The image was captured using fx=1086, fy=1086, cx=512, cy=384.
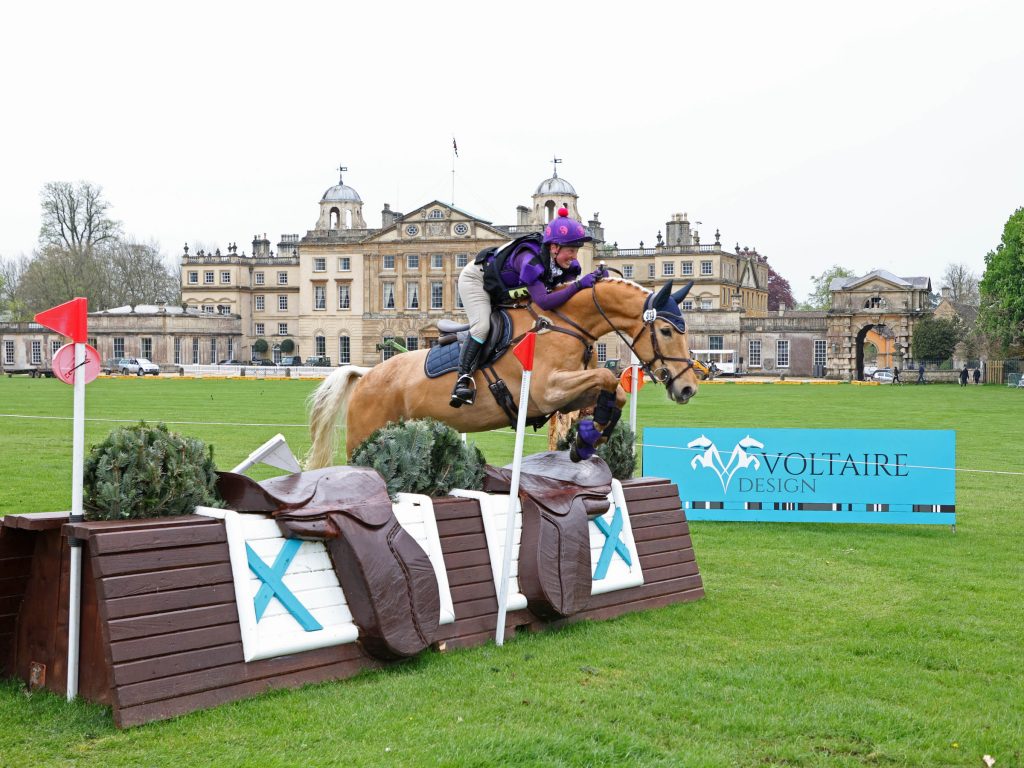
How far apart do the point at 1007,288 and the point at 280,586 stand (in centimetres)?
5965

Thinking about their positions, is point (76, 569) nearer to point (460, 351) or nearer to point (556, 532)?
point (556, 532)

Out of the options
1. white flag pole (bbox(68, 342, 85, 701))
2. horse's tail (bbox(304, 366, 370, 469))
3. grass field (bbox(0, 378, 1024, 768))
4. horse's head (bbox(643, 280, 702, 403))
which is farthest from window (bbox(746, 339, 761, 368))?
white flag pole (bbox(68, 342, 85, 701))

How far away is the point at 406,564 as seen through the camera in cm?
590

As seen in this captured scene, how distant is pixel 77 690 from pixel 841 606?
16.9ft

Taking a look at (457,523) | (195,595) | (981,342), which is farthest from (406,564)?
(981,342)

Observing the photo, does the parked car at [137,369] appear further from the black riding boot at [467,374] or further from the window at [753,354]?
the black riding boot at [467,374]

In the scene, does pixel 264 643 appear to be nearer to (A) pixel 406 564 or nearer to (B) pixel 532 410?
(A) pixel 406 564

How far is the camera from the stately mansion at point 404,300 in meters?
74.3

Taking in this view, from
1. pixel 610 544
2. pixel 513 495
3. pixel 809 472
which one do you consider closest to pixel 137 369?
pixel 809 472

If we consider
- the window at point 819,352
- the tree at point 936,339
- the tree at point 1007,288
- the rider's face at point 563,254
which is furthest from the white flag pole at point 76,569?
the window at point 819,352

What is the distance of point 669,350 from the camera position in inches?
280

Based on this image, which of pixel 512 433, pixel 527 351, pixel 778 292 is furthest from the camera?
pixel 778 292

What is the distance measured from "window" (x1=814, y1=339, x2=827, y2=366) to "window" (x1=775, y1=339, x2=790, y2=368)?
193cm

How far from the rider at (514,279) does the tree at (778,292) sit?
111 m
